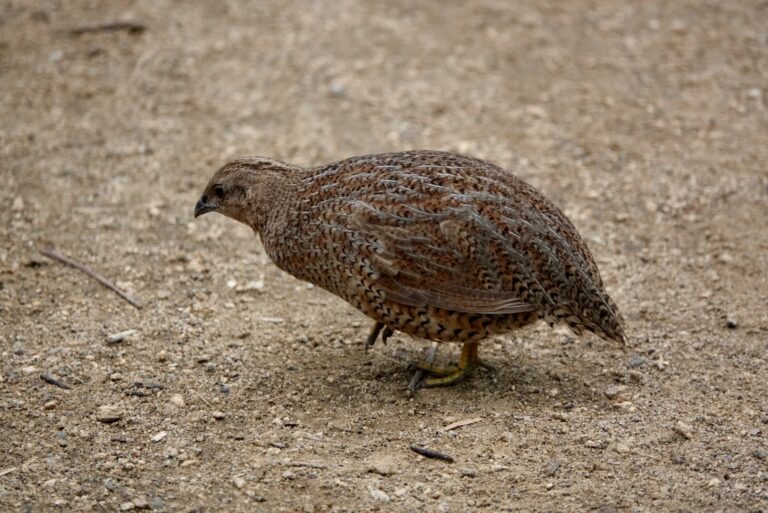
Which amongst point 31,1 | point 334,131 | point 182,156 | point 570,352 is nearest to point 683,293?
point 570,352

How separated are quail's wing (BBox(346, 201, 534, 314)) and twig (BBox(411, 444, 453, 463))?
0.81 m

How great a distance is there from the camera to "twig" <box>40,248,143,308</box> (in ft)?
23.0

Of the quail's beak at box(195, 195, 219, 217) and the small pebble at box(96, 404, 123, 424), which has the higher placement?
the quail's beak at box(195, 195, 219, 217)

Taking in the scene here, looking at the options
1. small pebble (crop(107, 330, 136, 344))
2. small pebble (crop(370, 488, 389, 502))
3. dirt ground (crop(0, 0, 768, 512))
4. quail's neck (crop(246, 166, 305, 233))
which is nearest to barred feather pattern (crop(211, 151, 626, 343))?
quail's neck (crop(246, 166, 305, 233))

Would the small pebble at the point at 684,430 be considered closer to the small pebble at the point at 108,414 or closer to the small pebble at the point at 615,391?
the small pebble at the point at 615,391

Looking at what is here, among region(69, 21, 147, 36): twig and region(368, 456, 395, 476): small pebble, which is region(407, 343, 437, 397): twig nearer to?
region(368, 456, 395, 476): small pebble

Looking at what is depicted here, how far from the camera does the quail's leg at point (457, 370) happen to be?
6277 mm

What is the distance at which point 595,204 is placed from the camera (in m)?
8.26

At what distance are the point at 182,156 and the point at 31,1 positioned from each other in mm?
3653

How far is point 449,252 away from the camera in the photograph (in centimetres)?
571

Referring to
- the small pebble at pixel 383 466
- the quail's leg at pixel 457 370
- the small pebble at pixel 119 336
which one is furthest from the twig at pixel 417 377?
the small pebble at pixel 119 336

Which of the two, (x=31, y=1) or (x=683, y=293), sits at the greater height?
(x=31, y=1)

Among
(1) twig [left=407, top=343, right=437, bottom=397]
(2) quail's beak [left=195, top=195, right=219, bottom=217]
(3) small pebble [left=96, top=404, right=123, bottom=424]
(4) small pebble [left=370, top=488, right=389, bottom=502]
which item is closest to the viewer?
(4) small pebble [left=370, top=488, right=389, bottom=502]

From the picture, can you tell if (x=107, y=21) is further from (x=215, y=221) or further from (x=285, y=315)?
(x=285, y=315)
